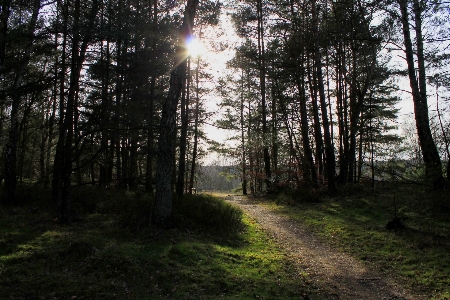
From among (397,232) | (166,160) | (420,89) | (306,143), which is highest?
(420,89)

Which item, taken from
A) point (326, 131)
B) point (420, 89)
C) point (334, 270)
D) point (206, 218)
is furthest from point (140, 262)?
point (420, 89)

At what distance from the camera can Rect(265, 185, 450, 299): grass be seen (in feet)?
18.3

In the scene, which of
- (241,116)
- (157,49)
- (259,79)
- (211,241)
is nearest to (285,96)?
(259,79)

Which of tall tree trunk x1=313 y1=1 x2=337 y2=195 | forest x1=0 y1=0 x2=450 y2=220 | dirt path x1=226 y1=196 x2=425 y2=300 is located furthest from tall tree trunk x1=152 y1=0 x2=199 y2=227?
tall tree trunk x1=313 y1=1 x2=337 y2=195

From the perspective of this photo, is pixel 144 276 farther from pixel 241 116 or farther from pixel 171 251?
pixel 241 116

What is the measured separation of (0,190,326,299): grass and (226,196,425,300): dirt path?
33 cm

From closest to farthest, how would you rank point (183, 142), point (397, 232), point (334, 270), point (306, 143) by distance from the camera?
point (334, 270) < point (397, 232) < point (183, 142) < point (306, 143)

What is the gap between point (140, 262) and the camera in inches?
225

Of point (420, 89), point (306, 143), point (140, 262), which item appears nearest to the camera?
point (140, 262)

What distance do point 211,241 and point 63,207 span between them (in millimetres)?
4864

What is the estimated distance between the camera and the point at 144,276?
17.4ft

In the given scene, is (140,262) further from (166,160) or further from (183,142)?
(183,142)

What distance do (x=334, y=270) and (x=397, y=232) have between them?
109 inches

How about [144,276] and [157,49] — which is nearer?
[144,276]
